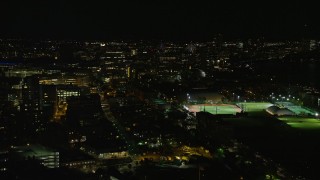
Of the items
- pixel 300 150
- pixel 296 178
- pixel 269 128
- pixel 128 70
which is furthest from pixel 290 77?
pixel 296 178

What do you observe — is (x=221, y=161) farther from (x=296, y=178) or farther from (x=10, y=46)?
(x=10, y=46)

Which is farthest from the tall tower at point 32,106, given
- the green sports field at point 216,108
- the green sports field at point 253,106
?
the green sports field at point 253,106

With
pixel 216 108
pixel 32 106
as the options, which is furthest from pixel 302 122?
pixel 32 106

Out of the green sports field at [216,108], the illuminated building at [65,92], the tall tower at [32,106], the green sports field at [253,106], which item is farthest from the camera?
the illuminated building at [65,92]

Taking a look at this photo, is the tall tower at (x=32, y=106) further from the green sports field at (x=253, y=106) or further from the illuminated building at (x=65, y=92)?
the green sports field at (x=253, y=106)

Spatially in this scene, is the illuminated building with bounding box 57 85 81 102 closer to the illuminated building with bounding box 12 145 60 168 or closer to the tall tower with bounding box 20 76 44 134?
the tall tower with bounding box 20 76 44 134

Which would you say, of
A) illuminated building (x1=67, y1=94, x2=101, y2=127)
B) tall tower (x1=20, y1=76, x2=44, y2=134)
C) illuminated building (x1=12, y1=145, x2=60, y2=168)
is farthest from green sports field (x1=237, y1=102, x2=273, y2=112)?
illuminated building (x1=12, y1=145, x2=60, y2=168)
